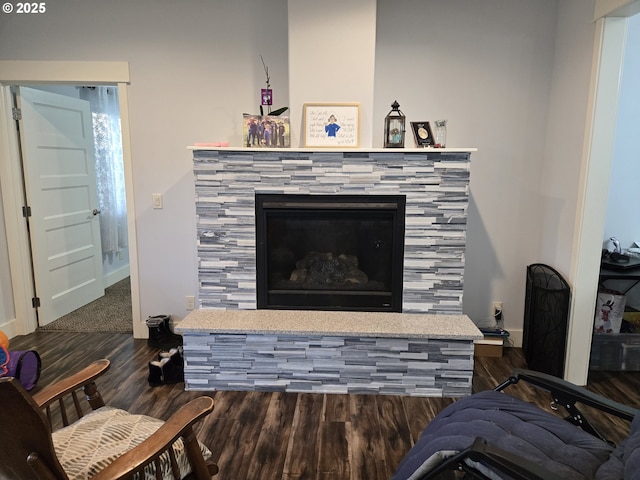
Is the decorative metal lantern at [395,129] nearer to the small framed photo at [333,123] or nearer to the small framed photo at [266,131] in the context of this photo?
the small framed photo at [333,123]

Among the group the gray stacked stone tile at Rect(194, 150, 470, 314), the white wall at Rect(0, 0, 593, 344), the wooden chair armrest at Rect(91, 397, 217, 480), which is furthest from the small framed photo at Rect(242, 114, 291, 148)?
the wooden chair armrest at Rect(91, 397, 217, 480)

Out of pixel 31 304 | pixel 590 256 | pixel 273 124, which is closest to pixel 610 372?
pixel 590 256

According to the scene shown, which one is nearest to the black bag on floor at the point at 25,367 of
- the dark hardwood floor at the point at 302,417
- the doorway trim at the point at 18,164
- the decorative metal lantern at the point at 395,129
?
the dark hardwood floor at the point at 302,417

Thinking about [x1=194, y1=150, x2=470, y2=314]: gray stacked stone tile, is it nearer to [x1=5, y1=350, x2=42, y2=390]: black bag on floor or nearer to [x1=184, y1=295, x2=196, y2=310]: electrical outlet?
[x1=184, y1=295, x2=196, y2=310]: electrical outlet

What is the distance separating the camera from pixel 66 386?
1549 millimetres

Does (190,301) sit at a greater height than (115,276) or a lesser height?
greater

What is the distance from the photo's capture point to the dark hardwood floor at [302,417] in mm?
2018

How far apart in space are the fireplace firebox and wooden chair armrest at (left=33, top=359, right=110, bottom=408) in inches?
51.9

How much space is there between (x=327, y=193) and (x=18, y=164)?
2455 mm

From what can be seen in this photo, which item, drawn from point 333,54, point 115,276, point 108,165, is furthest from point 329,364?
point 108,165

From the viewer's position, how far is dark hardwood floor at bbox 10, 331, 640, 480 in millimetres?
2018

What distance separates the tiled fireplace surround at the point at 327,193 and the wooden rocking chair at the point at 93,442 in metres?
1.03
